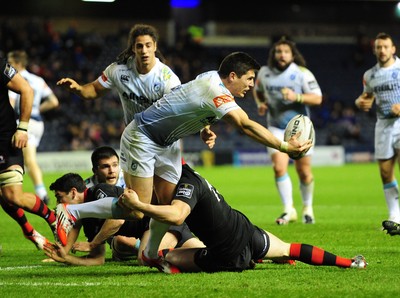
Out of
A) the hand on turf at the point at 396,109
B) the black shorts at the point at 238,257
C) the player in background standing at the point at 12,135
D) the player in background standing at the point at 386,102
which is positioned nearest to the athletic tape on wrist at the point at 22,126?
the player in background standing at the point at 12,135

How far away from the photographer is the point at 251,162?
3431 centimetres

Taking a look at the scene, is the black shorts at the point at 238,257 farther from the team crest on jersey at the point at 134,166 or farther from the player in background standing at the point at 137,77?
the player in background standing at the point at 137,77

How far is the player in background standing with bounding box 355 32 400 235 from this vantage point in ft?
37.4

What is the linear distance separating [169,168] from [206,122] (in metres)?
0.54

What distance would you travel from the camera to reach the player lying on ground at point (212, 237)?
7.34 m

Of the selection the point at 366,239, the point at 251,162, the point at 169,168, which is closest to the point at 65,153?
the point at 251,162

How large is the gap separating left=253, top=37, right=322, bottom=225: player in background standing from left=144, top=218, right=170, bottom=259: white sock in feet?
17.0

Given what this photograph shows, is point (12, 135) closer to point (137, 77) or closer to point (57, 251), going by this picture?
point (137, 77)

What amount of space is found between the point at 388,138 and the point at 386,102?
481 millimetres

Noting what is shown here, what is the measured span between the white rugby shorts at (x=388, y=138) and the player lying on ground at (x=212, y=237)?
430 cm

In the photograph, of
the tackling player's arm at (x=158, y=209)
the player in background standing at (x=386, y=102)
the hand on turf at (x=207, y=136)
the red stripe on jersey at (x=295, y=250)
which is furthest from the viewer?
the player in background standing at (x=386, y=102)

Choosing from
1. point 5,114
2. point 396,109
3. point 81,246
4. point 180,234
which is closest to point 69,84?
point 5,114

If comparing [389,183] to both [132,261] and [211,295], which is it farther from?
[211,295]

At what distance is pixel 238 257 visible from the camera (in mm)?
7473
